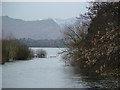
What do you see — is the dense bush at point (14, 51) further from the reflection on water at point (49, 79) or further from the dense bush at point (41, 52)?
the reflection on water at point (49, 79)

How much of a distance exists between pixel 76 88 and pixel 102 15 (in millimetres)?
2724

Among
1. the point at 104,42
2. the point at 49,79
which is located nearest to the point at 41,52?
the point at 49,79

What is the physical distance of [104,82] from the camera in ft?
25.6

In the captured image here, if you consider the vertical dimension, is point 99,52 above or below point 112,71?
above

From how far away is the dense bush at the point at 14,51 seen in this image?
1088 inches

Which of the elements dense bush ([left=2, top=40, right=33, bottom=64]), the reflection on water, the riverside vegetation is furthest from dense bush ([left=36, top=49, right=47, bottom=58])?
the riverside vegetation

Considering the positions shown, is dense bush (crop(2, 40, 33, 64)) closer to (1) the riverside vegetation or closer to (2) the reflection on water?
(2) the reflection on water

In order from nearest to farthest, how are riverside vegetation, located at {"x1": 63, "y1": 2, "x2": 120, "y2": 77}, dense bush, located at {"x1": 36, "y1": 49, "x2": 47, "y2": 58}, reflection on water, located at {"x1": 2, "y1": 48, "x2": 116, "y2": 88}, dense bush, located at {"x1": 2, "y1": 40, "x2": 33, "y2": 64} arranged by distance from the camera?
1. riverside vegetation, located at {"x1": 63, "y1": 2, "x2": 120, "y2": 77}
2. reflection on water, located at {"x1": 2, "y1": 48, "x2": 116, "y2": 88}
3. dense bush, located at {"x1": 2, "y1": 40, "x2": 33, "y2": 64}
4. dense bush, located at {"x1": 36, "y1": 49, "x2": 47, "y2": 58}

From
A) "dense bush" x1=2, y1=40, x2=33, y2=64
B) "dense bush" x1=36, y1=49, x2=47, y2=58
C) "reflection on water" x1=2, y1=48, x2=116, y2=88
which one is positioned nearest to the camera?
"reflection on water" x1=2, y1=48, x2=116, y2=88

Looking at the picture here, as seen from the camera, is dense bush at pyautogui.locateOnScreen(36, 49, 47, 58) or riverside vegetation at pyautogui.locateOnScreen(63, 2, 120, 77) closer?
riverside vegetation at pyautogui.locateOnScreen(63, 2, 120, 77)

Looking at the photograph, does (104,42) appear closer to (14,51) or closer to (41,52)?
(14,51)

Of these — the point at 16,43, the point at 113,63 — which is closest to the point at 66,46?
the point at 113,63

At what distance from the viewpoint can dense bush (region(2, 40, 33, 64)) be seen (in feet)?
90.7

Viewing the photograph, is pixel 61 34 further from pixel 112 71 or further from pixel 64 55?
pixel 112 71
